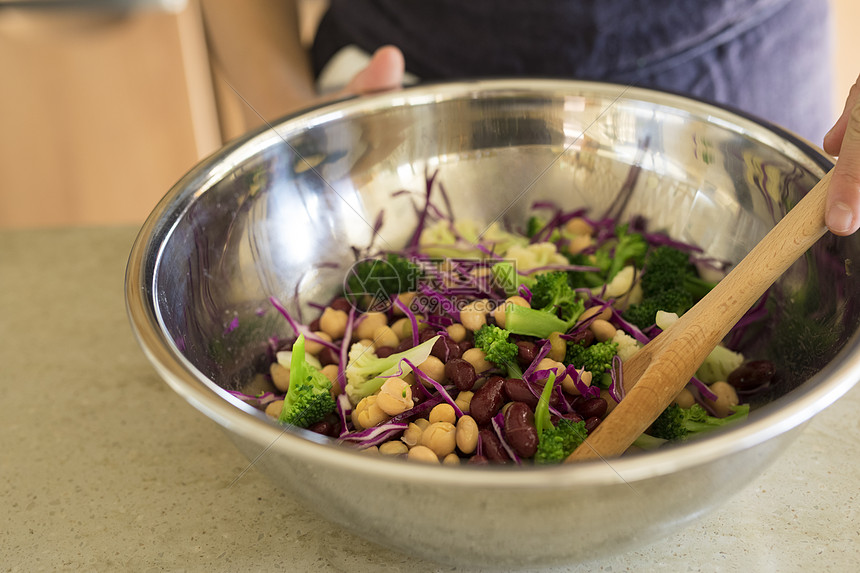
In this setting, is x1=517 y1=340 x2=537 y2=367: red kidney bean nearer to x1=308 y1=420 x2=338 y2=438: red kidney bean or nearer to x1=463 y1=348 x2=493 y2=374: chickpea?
x1=463 y1=348 x2=493 y2=374: chickpea

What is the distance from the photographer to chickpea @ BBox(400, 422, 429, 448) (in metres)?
0.93

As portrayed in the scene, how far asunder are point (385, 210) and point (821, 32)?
115 cm

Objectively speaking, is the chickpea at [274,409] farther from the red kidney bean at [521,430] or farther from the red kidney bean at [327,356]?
the red kidney bean at [521,430]

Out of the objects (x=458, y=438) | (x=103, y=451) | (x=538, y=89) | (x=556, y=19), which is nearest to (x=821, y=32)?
(x=556, y=19)

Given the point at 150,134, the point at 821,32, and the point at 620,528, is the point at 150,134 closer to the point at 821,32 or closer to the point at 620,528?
the point at 821,32

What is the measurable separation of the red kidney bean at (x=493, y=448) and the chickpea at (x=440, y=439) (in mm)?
36

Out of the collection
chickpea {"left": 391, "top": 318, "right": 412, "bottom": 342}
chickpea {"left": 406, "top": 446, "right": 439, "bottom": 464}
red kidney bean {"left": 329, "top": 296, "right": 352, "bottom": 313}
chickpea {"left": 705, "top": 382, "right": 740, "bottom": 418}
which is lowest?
chickpea {"left": 705, "top": 382, "right": 740, "bottom": 418}

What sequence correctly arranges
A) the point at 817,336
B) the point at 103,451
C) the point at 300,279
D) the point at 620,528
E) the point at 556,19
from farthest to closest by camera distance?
the point at 556,19 → the point at 300,279 → the point at 103,451 → the point at 817,336 → the point at 620,528

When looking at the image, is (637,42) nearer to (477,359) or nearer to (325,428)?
(477,359)

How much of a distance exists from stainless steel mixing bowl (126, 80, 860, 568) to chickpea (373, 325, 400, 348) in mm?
163

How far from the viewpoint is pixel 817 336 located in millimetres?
944

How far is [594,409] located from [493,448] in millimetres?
155

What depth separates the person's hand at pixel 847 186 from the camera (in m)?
0.79

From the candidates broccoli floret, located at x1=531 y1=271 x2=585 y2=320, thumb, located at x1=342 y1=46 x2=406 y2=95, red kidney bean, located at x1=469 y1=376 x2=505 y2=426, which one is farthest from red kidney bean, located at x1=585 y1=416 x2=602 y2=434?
thumb, located at x1=342 y1=46 x2=406 y2=95
